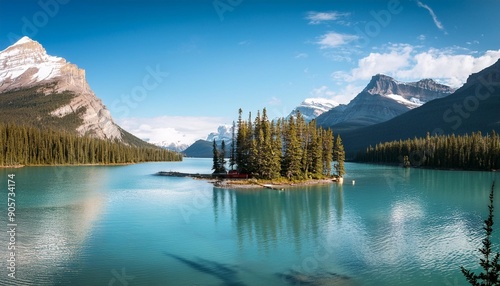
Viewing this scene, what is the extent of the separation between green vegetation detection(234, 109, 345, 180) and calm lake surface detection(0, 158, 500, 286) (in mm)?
25193

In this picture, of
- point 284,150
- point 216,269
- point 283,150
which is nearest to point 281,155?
point 284,150

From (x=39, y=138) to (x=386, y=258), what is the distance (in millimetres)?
193817

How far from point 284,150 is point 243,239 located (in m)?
68.1

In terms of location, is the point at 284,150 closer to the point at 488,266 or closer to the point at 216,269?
the point at 216,269

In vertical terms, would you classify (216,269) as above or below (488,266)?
below

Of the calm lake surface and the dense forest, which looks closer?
the calm lake surface

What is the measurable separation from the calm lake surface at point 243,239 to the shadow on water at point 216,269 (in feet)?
0.30

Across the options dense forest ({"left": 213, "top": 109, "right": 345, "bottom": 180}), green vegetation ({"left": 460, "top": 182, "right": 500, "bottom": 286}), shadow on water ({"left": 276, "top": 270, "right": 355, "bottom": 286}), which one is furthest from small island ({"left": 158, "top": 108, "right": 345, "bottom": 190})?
green vegetation ({"left": 460, "top": 182, "right": 500, "bottom": 286})

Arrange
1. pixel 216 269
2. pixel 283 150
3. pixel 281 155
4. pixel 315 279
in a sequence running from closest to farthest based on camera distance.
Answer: pixel 315 279, pixel 216 269, pixel 281 155, pixel 283 150

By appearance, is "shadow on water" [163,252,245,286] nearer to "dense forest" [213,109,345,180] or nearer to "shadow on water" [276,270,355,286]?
"shadow on water" [276,270,355,286]

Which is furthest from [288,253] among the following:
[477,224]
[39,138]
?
[39,138]

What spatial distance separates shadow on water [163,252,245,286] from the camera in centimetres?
3134

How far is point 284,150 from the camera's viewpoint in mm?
113062

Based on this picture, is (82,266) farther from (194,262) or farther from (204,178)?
(204,178)
